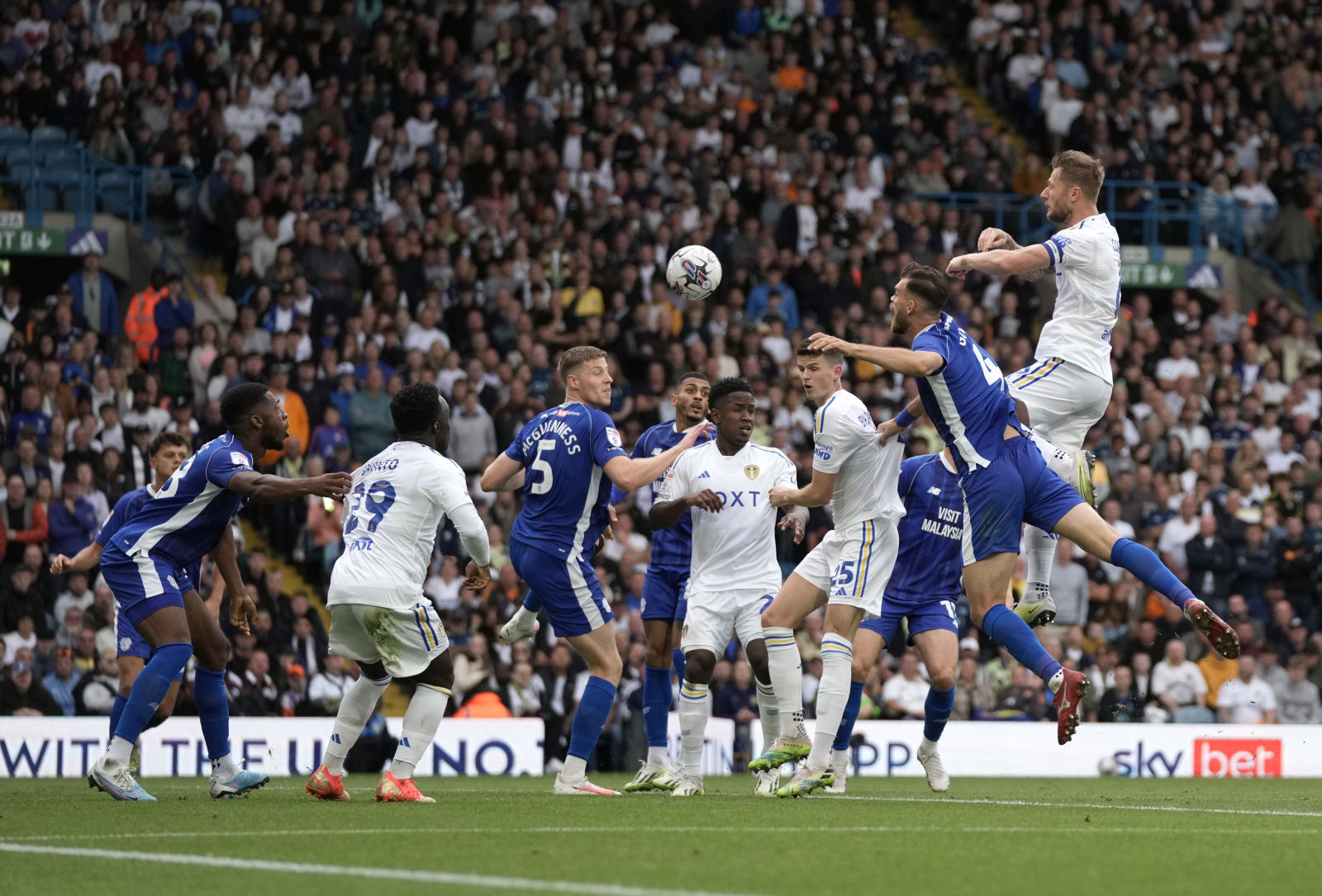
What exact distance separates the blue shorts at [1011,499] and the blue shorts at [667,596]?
2820mm

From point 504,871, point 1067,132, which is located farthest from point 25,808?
point 1067,132

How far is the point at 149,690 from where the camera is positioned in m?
10.8

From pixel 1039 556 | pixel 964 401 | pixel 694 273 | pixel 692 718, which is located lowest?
pixel 692 718

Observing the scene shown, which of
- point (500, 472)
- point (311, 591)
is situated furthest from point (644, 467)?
point (311, 591)

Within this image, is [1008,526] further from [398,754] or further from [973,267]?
[398,754]

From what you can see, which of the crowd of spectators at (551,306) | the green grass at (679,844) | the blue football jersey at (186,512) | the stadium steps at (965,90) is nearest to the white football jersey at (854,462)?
the green grass at (679,844)

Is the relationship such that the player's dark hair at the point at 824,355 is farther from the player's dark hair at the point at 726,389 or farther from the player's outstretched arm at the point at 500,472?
the player's outstretched arm at the point at 500,472

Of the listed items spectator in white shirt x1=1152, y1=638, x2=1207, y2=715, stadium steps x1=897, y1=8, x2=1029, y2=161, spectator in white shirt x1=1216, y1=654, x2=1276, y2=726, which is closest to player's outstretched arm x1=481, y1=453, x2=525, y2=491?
spectator in white shirt x1=1152, y1=638, x2=1207, y2=715

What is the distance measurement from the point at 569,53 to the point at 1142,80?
937cm

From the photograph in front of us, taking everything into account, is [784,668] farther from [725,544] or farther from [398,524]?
[398,524]

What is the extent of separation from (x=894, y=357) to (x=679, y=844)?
354 centimetres

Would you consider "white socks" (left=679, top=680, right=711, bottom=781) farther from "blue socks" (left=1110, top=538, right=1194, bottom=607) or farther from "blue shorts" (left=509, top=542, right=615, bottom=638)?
"blue socks" (left=1110, top=538, right=1194, bottom=607)

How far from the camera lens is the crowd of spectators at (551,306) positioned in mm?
18578

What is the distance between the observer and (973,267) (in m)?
10.4
